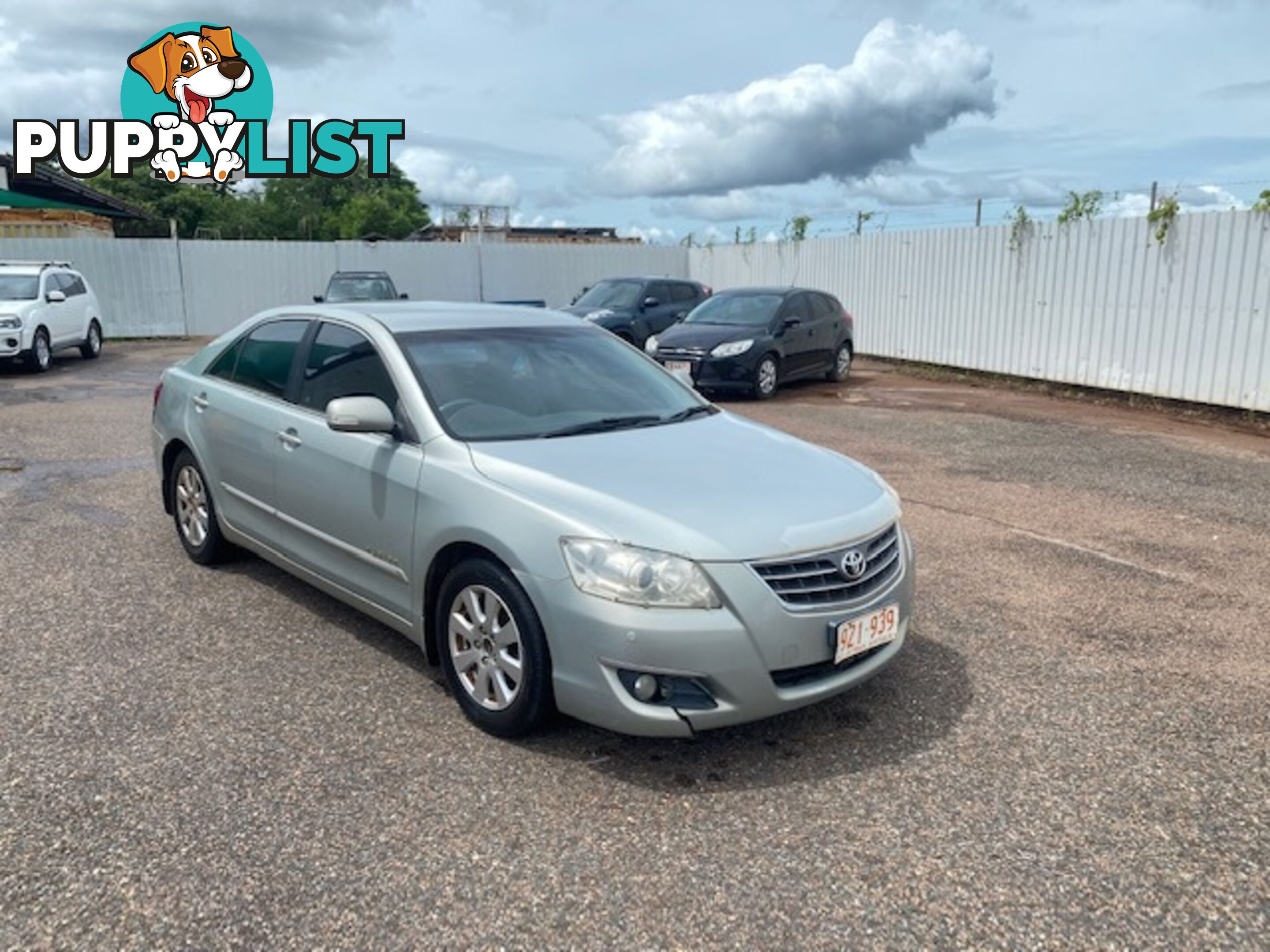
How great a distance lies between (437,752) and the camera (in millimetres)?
3459

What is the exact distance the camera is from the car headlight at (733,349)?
12922 mm

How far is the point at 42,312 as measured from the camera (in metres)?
15.7

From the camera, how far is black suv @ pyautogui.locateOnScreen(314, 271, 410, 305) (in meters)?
20.7

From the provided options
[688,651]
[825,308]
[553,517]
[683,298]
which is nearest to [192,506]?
[553,517]

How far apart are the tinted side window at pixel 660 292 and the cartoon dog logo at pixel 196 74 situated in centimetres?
970

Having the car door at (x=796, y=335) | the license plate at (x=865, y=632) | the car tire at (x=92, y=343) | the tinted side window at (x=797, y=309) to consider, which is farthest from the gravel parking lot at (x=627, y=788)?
the car tire at (x=92, y=343)

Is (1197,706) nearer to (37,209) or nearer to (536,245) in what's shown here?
(536,245)

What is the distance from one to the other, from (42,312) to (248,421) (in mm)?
13390

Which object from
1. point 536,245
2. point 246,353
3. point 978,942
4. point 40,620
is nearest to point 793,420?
point 246,353

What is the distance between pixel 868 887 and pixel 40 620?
4.07 m

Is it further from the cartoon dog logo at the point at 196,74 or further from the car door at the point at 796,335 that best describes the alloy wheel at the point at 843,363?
the cartoon dog logo at the point at 196,74

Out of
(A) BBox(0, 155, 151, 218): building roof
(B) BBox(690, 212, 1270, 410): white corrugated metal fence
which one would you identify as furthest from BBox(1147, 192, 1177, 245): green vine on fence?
(A) BBox(0, 155, 151, 218): building roof

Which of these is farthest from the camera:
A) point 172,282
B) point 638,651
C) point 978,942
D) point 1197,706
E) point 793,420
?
point 172,282

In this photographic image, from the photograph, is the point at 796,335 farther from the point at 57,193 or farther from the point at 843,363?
the point at 57,193
